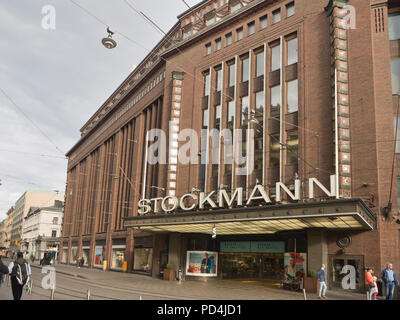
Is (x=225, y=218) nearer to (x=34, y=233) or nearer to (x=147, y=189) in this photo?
(x=147, y=189)

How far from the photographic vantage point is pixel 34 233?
10812 cm

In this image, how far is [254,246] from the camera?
97.8 ft

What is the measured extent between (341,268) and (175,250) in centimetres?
1472

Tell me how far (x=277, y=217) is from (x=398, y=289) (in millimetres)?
6869

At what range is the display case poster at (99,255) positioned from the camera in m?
50.9

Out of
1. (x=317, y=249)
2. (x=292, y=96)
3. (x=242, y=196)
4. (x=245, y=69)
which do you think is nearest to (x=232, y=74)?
(x=245, y=69)

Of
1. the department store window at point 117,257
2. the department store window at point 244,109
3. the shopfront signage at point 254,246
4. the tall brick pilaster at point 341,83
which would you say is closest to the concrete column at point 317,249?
the tall brick pilaster at point 341,83

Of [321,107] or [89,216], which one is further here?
[89,216]

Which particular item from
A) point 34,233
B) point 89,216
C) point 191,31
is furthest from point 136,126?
point 34,233

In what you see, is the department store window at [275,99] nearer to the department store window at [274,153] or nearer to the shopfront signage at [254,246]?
the department store window at [274,153]

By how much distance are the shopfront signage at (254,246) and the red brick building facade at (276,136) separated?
0.27 feet

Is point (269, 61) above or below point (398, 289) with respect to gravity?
above

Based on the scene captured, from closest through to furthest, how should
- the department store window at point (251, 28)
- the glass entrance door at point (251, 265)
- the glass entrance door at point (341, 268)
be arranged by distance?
the glass entrance door at point (341, 268) < the glass entrance door at point (251, 265) < the department store window at point (251, 28)

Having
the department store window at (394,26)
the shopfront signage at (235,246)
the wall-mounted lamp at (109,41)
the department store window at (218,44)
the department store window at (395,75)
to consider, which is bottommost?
the shopfront signage at (235,246)
